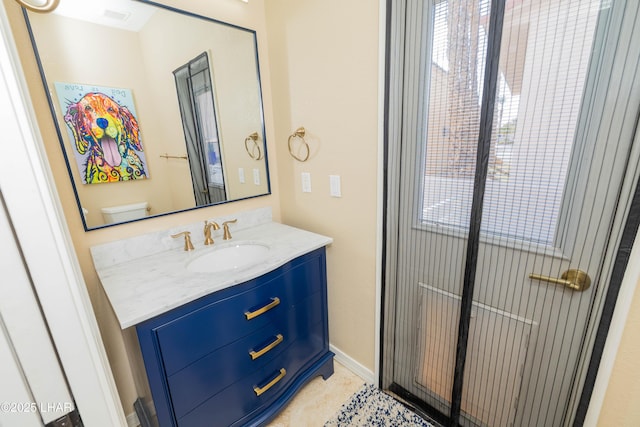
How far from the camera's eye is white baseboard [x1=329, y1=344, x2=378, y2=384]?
5.34 ft

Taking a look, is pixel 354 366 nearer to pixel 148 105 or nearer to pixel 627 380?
pixel 627 380

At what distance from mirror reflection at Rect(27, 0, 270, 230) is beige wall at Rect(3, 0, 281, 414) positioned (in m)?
0.03

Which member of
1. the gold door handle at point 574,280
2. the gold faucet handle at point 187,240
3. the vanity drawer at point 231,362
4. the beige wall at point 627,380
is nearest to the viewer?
the beige wall at point 627,380

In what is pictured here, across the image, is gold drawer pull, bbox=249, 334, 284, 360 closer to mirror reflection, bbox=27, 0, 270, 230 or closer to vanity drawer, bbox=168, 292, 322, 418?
vanity drawer, bbox=168, 292, 322, 418

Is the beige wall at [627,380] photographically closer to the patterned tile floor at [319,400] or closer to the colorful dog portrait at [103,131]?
the patterned tile floor at [319,400]

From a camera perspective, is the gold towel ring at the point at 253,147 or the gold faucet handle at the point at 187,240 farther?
the gold towel ring at the point at 253,147

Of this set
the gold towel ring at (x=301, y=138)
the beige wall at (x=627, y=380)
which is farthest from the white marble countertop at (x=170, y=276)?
the beige wall at (x=627, y=380)

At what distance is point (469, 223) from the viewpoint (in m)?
1.08

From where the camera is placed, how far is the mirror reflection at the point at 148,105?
3.63 feet

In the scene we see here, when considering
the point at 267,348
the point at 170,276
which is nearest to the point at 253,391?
the point at 267,348

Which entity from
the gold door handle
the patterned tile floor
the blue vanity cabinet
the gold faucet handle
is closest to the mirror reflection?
the gold faucet handle

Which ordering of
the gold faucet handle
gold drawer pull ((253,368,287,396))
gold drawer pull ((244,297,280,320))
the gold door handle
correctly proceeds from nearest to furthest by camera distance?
the gold door handle
gold drawer pull ((244,297,280,320))
gold drawer pull ((253,368,287,396))
the gold faucet handle

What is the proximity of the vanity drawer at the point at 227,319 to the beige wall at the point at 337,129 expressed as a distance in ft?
1.09

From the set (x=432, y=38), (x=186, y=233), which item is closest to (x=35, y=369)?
(x=186, y=233)
